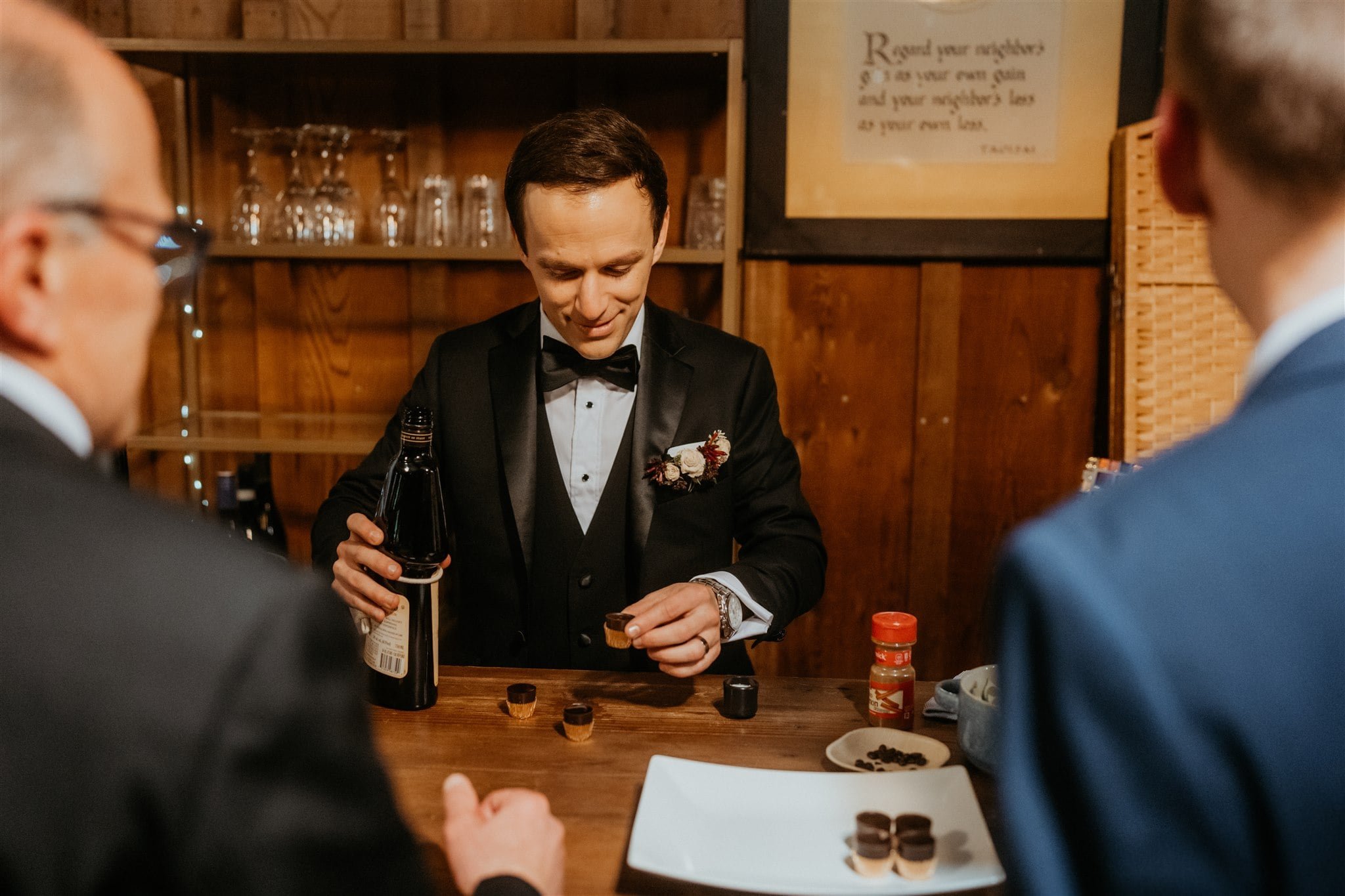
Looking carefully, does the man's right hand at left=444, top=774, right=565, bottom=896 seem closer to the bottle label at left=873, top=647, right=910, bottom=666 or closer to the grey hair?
the bottle label at left=873, top=647, right=910, bottom=666

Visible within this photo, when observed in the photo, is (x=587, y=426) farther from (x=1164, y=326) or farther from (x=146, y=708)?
(x=146, y=708)

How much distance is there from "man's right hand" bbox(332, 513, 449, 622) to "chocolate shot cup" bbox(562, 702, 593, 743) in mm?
287

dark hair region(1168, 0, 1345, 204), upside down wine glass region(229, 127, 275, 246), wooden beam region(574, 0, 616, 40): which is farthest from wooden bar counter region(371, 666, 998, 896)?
wooden beam region(574, 0, 616, 40)

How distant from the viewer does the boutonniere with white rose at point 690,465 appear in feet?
6.98

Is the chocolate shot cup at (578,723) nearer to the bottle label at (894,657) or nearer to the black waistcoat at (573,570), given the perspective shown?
the bottle label at (894,657)

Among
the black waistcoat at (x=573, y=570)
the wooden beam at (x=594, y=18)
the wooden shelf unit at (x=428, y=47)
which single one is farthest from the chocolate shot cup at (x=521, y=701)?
the wooden beam at (x=594, y=18)

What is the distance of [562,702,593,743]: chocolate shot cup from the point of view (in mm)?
1411

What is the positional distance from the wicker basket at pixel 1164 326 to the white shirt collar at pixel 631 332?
124cm

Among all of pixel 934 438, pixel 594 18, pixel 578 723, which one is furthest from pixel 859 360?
pixel 578 723

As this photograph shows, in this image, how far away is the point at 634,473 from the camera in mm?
2150

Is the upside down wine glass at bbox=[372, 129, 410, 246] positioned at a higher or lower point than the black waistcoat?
higher

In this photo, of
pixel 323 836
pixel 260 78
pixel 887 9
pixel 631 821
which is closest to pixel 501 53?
pixel 260 78

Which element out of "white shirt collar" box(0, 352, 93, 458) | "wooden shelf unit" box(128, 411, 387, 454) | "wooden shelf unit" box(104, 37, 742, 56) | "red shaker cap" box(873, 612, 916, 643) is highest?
"wooden shelf unit" box(104, 37, 742, 56)

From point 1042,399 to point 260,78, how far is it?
225 cm
